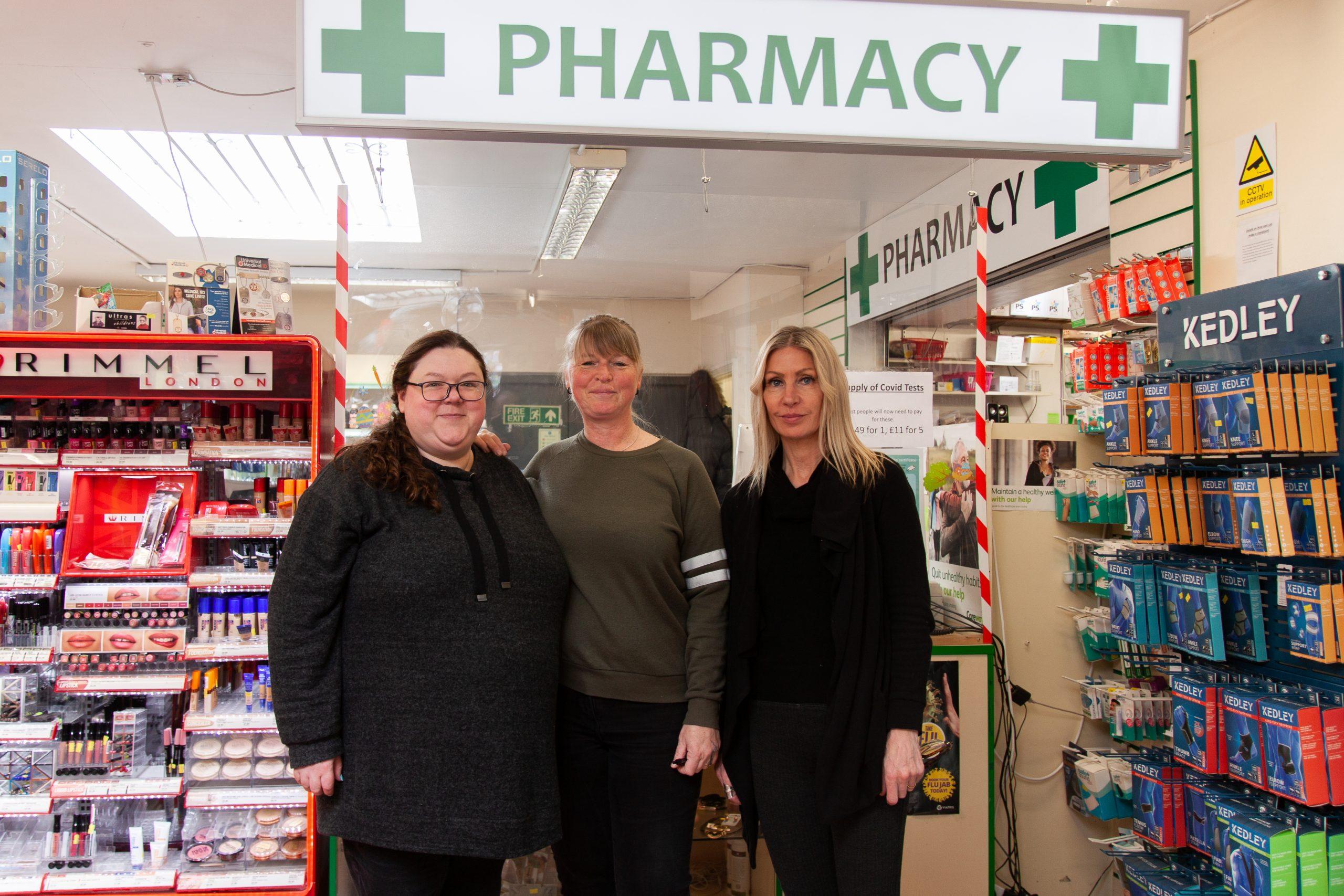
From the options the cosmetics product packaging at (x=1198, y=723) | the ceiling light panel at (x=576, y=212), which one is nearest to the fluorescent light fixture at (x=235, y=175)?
the ceiling light panel at (x=576, y=212)

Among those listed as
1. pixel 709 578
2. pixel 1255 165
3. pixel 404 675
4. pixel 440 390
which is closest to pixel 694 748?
pixel 709 578

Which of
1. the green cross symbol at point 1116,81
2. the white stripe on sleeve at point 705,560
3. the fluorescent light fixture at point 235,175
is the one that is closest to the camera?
the green cross symbol at point 1116,81

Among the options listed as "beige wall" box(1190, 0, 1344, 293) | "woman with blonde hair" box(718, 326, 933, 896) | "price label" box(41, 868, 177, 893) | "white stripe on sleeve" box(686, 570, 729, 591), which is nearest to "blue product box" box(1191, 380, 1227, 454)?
"beige wall" box(1190, 0, 1344, 293)

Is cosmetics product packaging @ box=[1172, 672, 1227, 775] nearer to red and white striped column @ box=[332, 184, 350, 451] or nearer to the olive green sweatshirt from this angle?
the olive green sweatshirt

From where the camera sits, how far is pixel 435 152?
3318mm

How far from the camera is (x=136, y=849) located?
2881mm

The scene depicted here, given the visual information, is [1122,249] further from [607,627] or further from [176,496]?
[176,496]

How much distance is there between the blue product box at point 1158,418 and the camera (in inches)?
96.8

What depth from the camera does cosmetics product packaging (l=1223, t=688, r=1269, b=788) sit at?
2.19 meters

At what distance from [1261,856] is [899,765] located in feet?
3.74

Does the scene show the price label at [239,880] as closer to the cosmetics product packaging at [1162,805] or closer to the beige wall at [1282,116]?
the cosmetics product packaging at [1162,805]

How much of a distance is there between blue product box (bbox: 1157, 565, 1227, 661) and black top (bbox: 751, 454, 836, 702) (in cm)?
126

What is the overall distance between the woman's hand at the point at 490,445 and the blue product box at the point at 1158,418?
1904 mm

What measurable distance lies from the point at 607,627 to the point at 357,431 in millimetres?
1481
